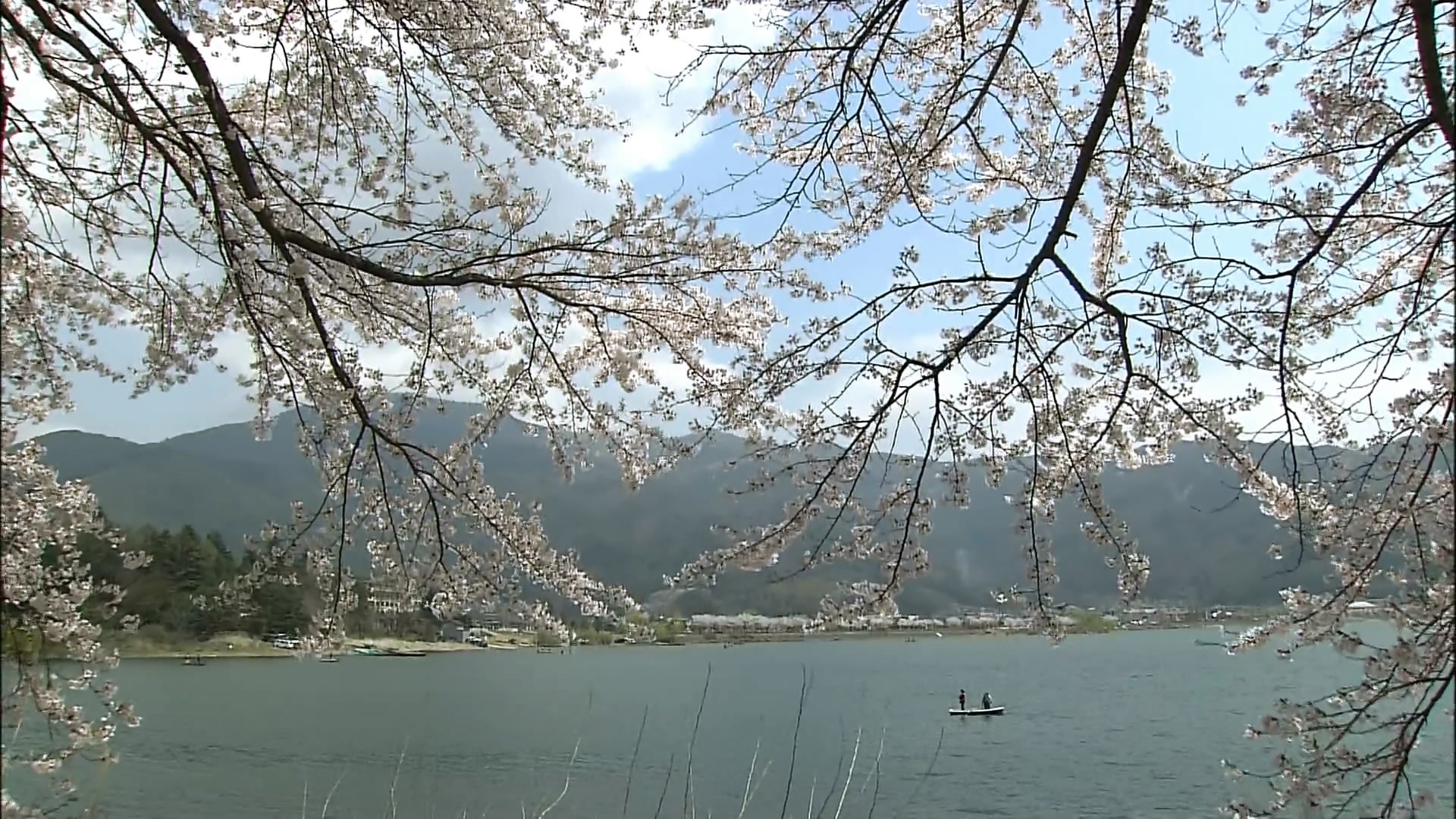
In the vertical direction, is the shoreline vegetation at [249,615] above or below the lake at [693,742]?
above

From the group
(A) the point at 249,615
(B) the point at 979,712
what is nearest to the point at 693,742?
(A) the point at 249,615

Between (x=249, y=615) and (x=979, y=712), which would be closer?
(x=249, y=615)

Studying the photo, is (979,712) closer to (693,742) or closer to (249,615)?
(249,615)

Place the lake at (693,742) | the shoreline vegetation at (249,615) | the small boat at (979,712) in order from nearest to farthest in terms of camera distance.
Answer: the shoreline vegetation at (249,615), the lake at (693,742), the small boat at (979,712)

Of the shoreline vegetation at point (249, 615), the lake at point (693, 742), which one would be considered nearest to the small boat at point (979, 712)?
the lake at point (693, 742)

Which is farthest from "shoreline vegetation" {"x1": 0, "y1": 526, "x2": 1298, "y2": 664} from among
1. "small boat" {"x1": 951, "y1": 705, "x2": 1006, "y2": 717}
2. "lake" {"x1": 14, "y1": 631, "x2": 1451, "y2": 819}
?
"small boat" {"x1": 951, "y1": 705, "x2": 1006, "y2": 717}

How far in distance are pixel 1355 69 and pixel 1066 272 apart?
1.36 metres

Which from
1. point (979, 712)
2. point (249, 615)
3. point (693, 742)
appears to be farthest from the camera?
point (979, 712)

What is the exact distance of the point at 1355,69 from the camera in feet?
10.9

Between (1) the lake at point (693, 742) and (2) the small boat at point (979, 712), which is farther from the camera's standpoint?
(2) the small boat at point (979, 712)

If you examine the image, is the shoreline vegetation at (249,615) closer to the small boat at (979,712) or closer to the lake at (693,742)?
the lake at (693,742)

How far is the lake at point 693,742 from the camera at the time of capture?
58.5 feet

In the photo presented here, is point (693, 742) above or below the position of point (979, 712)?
above

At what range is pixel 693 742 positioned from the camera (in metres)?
3.37
